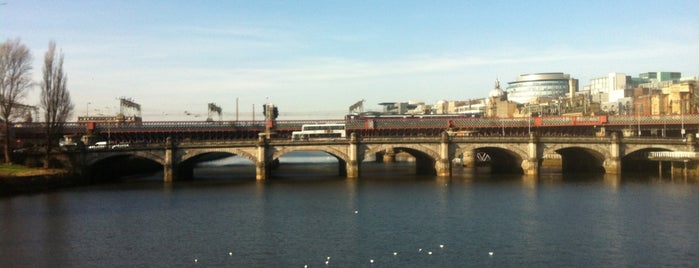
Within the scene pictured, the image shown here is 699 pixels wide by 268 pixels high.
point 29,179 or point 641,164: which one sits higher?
point 29,179

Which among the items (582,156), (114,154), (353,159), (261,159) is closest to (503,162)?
(582,156)

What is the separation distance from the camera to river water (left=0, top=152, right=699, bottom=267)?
54.2 metres

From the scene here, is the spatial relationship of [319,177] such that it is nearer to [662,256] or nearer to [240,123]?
[240,123]

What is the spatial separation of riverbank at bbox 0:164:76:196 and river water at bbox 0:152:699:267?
4035 mm

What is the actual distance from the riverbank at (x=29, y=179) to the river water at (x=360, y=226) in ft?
13.2

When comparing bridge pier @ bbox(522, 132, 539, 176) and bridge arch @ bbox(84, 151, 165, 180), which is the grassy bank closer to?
bridge arch @ bbox(84, 151, 165, 180)

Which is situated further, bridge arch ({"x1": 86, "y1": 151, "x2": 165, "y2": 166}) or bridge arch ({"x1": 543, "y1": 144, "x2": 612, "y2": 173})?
bridge arch ({"x1": 543, "y1": 144, "x2": 612, "y2": 173})

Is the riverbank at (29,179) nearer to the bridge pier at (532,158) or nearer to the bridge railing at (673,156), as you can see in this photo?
the bridge pier at (532,158)

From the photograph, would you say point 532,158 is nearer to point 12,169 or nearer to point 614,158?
point 614,158

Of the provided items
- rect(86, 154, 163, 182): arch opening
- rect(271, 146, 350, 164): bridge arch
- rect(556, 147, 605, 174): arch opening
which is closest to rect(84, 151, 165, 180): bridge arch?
rect(86, 154, 163, 182): arch opening

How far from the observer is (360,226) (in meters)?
68.4

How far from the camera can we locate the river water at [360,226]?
178 feet

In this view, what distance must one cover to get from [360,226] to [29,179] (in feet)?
186

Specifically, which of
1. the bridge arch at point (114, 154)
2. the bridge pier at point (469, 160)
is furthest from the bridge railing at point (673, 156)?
the bridge arch at point (114, 154)
